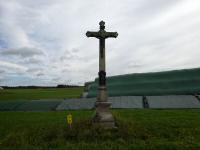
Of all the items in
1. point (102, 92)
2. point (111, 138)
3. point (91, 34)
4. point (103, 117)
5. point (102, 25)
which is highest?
point (102, 25)

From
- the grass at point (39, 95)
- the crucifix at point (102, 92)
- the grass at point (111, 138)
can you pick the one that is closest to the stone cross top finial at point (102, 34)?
the crucifix at point (102, 92)

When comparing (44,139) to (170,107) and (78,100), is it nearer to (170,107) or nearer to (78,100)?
(170,107)

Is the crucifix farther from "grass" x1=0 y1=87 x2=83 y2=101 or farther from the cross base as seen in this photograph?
"grass" x1=0 y1=87 x2=83 y2=101

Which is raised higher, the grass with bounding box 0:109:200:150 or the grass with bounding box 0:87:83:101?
the grass with bounding box 0:87:83:101

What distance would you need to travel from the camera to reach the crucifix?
14211mm

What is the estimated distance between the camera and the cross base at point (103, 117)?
14.1 m

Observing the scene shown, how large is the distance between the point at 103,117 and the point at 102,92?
1.20m

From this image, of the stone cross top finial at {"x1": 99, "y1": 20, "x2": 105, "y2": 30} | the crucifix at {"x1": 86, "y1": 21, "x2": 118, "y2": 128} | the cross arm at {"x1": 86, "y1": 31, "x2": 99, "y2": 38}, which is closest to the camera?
the crucifix at {"x1": 86, "y1": 21, "x2": 118, "y2": 128}

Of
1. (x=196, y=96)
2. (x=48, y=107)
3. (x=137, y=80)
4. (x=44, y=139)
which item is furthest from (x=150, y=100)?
(x=44, y=139)

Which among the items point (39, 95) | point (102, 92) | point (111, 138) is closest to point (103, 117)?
point (102, 92)

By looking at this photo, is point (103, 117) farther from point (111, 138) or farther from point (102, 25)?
point (102, 25)

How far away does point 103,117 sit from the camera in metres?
14.3

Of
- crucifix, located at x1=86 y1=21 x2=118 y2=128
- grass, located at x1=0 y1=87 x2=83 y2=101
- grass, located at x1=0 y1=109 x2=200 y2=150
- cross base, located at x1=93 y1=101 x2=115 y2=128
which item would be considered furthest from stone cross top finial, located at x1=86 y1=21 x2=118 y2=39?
grass, located at x1=0 y1=87 x2=83 y2=101

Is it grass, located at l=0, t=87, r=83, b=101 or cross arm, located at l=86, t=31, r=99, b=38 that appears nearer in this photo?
cross arm, located at l=86, t=31, r=99, b=38
